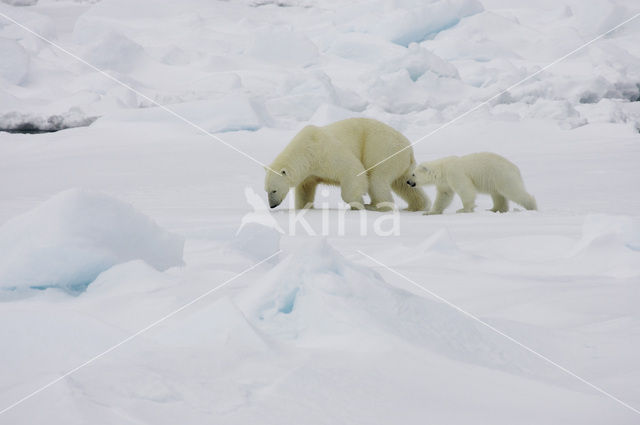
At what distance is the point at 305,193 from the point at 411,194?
100 centimetres

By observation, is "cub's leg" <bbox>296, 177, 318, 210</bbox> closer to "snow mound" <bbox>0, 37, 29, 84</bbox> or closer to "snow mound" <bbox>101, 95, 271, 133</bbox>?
"snow mound" <bbox>101, 95, 271, 133</bbox>

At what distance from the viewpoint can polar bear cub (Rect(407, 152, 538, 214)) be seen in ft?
17.0

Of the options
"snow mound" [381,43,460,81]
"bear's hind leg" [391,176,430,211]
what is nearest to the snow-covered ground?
"bear's hind leg" [391,176,430,211]

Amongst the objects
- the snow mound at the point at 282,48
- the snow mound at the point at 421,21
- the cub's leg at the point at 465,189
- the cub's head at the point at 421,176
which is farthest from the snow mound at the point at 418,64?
the cub's leg at the point at 465,189

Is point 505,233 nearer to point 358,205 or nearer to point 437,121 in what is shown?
point 358,205

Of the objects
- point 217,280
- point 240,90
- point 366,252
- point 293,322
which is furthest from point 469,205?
point 240,90

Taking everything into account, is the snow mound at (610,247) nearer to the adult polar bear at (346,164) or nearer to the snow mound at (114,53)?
the adult polar bear at (346,164)

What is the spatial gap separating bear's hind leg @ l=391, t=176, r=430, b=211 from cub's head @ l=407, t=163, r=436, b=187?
173mm

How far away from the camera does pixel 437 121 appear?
525 inches

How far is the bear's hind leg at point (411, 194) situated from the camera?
5855 millimetres

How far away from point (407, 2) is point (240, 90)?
12.4 metres

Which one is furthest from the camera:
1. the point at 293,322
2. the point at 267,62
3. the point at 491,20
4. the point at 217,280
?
the point at 491,20

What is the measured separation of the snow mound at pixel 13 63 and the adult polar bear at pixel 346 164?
47.8 feet

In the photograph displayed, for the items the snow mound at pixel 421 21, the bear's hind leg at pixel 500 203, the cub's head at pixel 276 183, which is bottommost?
the bear's hind leg at pixel 500 203
